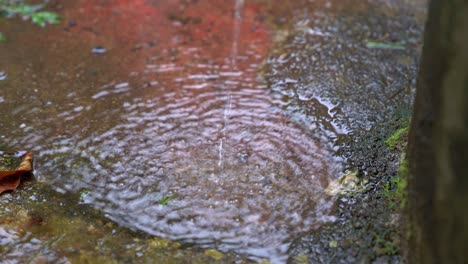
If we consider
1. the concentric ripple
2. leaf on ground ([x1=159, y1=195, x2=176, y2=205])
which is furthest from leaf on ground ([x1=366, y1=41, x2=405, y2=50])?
leaf on ground ([x1=159, y1=195, x2=176, y2=205])

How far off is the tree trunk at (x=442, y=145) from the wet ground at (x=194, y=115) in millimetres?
538

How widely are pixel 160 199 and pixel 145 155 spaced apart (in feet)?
1.12

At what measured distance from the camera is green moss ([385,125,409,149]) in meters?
2.38

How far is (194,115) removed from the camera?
280cm

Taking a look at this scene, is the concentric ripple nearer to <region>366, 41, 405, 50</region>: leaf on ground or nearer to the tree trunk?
the tree trunk

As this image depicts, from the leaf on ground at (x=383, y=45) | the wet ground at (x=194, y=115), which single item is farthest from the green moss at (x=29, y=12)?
the leaf on ground at (x=383, y=45)

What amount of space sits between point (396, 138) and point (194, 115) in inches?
42.0

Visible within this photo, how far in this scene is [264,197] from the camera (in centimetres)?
222

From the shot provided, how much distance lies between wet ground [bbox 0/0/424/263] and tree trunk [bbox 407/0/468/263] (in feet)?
1.77

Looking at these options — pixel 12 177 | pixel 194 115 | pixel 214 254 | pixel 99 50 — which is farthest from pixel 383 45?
pixel 12 177

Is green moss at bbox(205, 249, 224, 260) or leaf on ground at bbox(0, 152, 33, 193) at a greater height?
leaf on ground at bbox(0, 152, 33, 193)

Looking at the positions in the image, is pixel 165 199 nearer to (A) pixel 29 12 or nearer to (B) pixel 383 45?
(B) pixel 383 45

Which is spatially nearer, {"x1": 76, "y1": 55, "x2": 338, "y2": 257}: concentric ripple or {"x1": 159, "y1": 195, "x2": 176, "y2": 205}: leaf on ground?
{"x1": 76, "y1": 55, "x2": 338, "y2": 257}: concentric ripple

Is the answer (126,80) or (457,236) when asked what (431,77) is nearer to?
(457,236)
